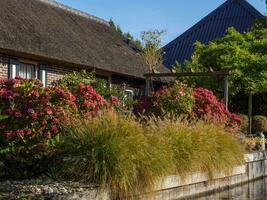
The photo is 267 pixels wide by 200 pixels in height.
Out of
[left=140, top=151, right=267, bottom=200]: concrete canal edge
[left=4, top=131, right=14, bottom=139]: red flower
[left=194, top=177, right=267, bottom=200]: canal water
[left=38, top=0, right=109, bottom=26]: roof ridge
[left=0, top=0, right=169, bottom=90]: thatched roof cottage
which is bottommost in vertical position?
[left=194, top=177, right=267, bottom=200]: canal water

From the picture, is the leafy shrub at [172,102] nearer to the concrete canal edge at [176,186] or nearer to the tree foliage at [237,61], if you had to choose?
the concrete canal edge at [176,186]

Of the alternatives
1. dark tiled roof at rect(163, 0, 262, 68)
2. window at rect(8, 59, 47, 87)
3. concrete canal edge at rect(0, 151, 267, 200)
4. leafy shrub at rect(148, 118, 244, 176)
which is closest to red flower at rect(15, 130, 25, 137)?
concrete canal edge at rect(0, 151, 267, 200)

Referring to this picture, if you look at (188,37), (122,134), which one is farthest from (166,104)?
(188,37)

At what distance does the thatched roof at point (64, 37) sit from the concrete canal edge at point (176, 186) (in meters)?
6.31

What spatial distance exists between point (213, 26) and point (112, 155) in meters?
26.4

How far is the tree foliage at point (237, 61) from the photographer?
20547mm

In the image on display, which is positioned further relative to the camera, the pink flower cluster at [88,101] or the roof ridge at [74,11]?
the roof ridge at [74,11]

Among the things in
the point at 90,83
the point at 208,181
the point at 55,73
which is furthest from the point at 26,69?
A: the point at 208,181

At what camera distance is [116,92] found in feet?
51.4

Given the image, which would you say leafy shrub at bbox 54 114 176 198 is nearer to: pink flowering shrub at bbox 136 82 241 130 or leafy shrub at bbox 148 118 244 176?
leafy shrub at bbox 148 118 244 176

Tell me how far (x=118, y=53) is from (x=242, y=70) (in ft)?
16.2

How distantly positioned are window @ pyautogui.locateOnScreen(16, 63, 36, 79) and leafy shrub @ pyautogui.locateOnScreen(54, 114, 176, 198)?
260 inches

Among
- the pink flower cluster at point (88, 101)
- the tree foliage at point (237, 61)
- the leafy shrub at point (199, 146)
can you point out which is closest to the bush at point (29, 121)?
the pink flower cluster at point (88, 101)

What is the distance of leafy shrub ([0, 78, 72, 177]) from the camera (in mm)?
8711
